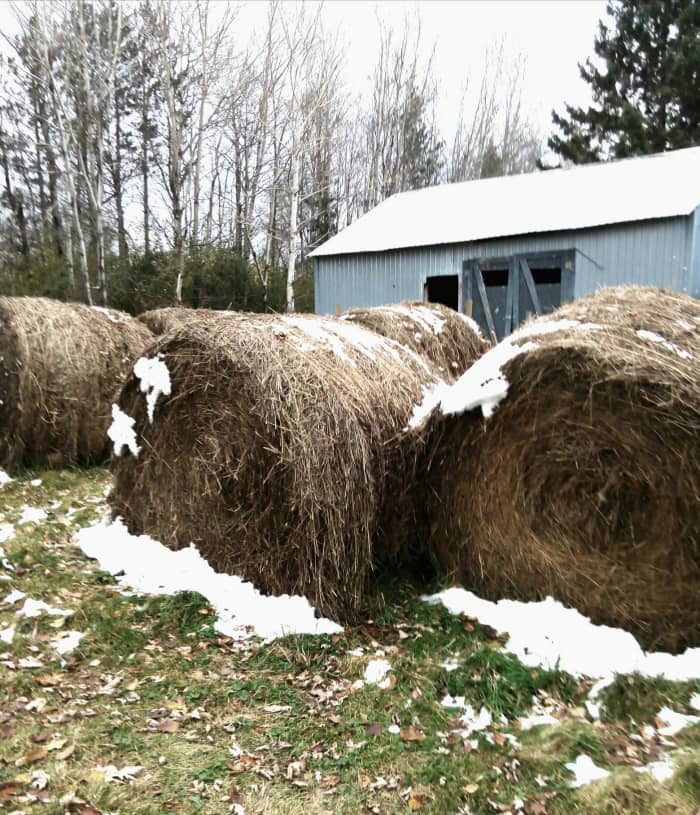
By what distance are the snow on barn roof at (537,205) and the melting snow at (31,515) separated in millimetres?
10622

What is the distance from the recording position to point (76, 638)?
373cm

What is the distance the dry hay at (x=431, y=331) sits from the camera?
741cm

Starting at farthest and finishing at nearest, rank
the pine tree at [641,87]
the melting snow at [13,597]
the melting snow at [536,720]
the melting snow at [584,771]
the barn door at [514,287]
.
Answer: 1. the pine tree at [641,87]
2. the barn door at [514,287]
3. the melting snow at [13,597]
4. the melting snow at [536,720]
5. the melting snow at [584,771]

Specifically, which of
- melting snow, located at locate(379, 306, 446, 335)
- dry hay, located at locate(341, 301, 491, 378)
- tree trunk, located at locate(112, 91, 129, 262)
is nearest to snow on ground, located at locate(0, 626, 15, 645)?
dry hay, located at locate(341, 301, 491, 378)

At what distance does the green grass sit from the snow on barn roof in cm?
1030

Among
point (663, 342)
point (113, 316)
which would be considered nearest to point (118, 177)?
point (113, 316)

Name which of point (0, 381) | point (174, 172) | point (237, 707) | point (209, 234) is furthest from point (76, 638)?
point (209, 234)

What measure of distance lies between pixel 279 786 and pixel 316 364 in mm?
2433

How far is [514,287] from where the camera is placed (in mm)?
13195

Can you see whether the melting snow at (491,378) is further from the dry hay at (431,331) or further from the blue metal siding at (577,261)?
the blue metal siding at (577,261)

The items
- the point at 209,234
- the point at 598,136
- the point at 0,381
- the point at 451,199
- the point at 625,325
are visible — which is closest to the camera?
the point at 625,325

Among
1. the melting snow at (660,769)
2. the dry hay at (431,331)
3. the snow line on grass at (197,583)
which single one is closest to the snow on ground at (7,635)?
the snow line on grass at (197,583)

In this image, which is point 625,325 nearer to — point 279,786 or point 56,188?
point 279,786

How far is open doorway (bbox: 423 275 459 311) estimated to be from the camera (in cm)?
1495
